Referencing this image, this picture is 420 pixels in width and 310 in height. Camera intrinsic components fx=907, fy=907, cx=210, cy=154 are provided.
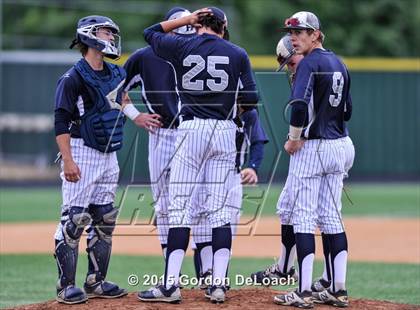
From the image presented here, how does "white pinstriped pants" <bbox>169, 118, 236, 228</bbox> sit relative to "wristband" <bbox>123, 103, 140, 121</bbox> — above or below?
below

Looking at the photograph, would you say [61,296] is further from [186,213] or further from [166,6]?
[166,6]

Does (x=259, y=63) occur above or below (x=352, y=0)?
below

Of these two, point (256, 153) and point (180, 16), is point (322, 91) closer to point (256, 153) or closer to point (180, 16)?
point (256, 153)

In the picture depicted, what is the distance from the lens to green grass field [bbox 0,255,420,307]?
861 cm

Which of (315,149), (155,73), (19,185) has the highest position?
(155,73)

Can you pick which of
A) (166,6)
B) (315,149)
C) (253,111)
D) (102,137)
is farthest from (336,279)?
(166,6)

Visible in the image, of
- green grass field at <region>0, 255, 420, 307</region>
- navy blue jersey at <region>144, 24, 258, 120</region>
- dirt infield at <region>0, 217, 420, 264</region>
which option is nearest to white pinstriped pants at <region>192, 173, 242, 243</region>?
navy blue jersey at <region>144, 24, 258, 120</region>

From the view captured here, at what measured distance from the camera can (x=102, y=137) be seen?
6.89 m

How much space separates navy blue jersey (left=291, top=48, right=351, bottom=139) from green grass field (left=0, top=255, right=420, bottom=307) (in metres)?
2.12

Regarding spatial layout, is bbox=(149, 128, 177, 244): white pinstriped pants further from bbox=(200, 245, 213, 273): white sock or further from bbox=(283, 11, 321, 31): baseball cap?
bbox=(283, 11, 321, 31): baseball cap

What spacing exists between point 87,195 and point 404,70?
62.5 ft

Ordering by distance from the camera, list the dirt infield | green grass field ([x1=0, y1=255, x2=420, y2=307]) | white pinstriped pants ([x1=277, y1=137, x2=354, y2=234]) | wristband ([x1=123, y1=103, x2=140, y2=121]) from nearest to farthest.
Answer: white pinstriped pants ([x1=277, y1=137, x2=354, y2=234]), wristband ([x1=123, y1=103, x2=140, y2=121]), green grass field ([x1=0, y1=255, x2=420, y2=307]), the dirt infield

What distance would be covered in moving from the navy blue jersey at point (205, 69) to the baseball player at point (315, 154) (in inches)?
18.2

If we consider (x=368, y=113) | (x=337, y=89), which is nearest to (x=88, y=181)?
(x=337, y=89)
